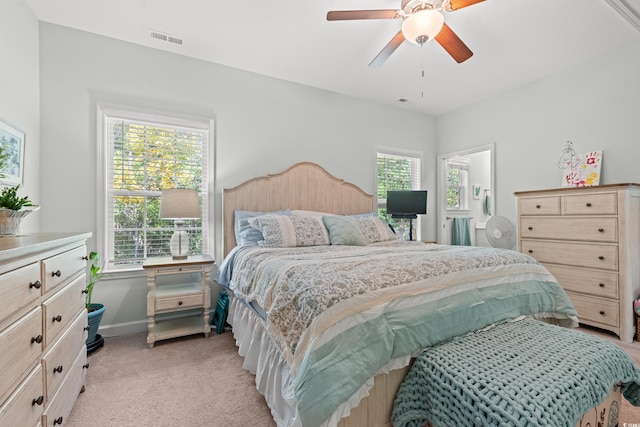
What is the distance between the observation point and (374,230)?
309cm

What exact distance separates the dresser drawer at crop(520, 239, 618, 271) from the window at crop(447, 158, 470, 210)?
2.00 metres

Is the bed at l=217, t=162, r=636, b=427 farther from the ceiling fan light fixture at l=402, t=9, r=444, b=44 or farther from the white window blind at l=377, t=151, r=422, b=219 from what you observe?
the white window blind at l=377, t=151, r=422, b=219

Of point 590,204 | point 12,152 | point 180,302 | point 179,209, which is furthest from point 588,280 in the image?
point 12,152

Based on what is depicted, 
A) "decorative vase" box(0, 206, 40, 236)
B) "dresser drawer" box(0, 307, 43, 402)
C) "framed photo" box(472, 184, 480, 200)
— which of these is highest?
"framed photo" box(472, 184, 480, 200)

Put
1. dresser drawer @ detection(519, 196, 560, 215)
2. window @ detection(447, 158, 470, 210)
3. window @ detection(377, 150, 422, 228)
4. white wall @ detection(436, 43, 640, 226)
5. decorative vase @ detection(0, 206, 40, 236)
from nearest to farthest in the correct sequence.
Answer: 1. decorative vase @ detection(0, 206, 40, 236)
2. white wall @ detection(436, 43, 640, 226)
3. dresser drawer @ detection(519, 196, 560, 215)
4. window @ detection(377, 150, 422, 228)
5. window @ detection(447, 158, 470, 210)

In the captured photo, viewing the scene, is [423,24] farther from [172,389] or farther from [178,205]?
[172,389]

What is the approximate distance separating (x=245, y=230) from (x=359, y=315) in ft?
6.14

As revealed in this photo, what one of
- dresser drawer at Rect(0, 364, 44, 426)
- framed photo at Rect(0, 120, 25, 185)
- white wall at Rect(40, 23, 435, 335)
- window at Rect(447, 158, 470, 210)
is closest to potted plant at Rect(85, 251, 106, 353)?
white wall at Rect(40, 23, 435, 335)

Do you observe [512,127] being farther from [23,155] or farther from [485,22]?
[23,155]

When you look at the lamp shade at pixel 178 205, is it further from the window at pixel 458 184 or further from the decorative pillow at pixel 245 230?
the window at pixel 458 184

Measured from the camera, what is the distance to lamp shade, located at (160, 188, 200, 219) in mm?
2547

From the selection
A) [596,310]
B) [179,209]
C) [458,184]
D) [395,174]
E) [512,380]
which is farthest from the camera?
[458,184]

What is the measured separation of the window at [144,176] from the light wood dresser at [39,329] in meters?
1.25

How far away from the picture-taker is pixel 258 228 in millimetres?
2777
